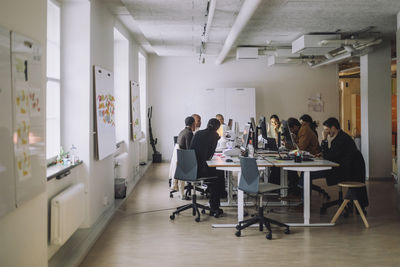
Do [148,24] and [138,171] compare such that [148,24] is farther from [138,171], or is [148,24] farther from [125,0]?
[138,171]

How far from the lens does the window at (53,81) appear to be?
471 centimetres

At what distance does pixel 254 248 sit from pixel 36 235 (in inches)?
94.0

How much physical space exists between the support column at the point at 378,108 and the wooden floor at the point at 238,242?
2.73m

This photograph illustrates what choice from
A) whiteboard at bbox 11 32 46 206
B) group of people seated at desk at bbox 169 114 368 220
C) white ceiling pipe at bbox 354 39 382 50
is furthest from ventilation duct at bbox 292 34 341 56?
whiteboard at bbox 11 32 46 206

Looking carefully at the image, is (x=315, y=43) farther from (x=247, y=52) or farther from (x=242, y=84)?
(x=242, y=84)

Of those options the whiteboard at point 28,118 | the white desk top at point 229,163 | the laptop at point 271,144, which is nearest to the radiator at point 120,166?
the white desk top at point 229,163

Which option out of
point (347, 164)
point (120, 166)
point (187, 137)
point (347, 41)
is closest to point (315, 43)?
point (347, 41)

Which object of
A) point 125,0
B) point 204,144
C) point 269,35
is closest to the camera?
point 125,0

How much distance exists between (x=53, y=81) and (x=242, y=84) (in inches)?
311

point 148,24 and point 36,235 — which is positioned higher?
point 148,24

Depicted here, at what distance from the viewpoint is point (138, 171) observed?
32.2ft

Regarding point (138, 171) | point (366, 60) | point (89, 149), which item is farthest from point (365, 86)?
point (89, 149)

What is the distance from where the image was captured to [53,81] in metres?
4.84

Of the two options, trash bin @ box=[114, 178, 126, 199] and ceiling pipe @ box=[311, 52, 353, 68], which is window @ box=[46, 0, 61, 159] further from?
ceiling pipe @ box=[311, 52, 353, 68]
